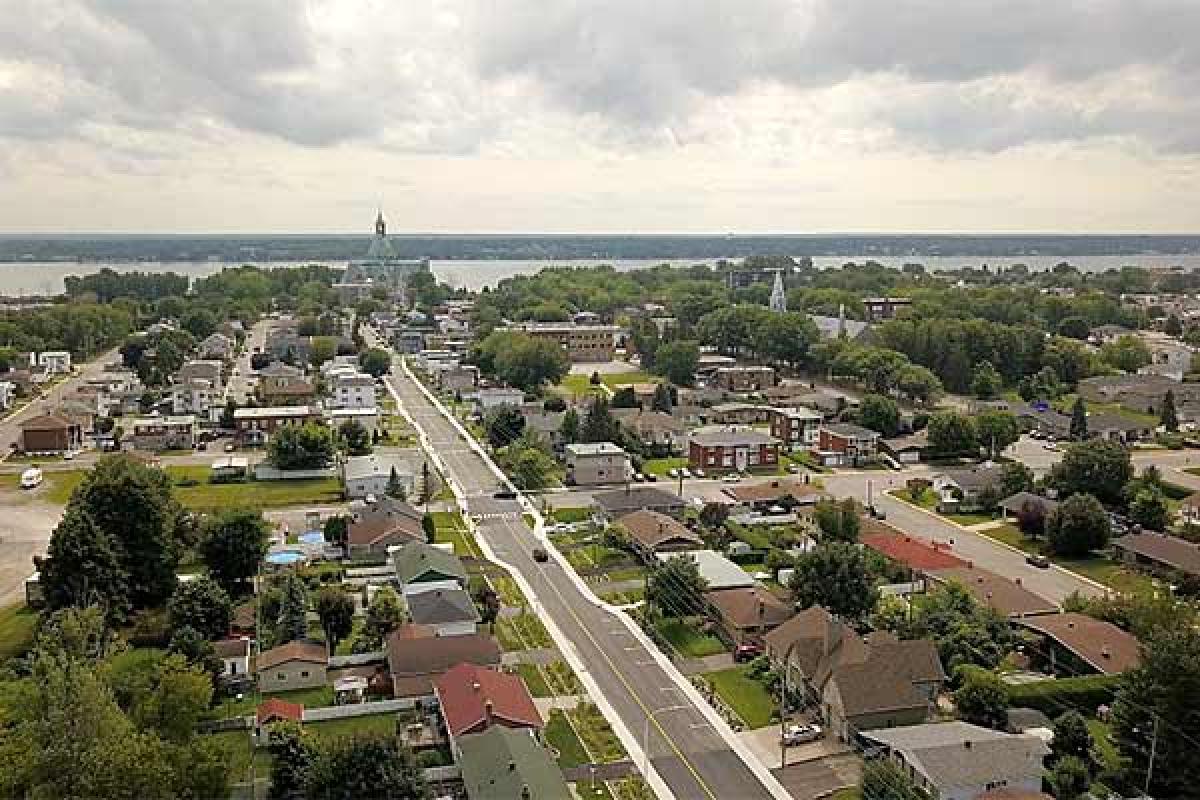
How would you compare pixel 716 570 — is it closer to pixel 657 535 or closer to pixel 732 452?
pixel 657 535

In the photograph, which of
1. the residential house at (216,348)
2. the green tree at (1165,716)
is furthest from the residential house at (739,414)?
the residential house at (216,348)

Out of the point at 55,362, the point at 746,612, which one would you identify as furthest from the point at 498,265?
the point at 746,612

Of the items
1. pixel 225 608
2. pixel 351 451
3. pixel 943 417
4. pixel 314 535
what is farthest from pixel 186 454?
pixel 943 417

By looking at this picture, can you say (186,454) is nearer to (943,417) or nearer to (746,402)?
(746,402)

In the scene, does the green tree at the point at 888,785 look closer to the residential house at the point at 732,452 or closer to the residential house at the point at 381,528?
the residential house at the point at 381,528

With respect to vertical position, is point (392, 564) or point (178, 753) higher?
Result: point (178, 753)
